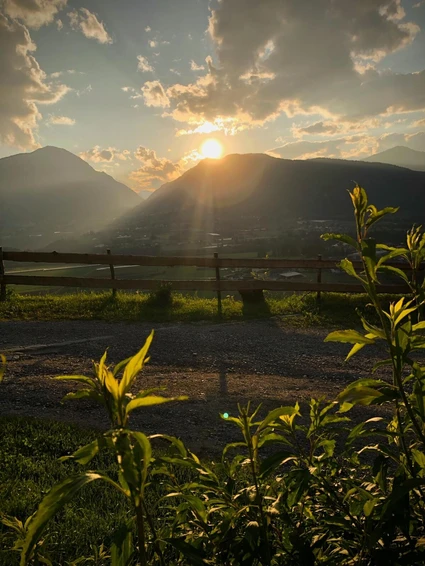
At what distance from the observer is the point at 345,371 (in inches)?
308

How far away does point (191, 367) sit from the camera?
8.13 metres

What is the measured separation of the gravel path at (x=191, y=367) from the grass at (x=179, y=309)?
2.57ft

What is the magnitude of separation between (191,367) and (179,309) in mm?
5129

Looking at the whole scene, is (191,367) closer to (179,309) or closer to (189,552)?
(179,309)

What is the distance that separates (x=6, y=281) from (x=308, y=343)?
35.6 ft

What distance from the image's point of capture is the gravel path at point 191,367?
5875 millimetres

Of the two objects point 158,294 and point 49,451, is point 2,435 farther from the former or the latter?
point 158,294

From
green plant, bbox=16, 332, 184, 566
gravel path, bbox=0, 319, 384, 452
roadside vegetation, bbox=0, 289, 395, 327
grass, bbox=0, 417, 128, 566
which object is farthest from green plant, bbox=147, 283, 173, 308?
green plant, bbox=16, 332, 184, 566

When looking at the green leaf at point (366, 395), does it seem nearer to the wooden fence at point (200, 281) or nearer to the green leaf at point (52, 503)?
the green leaf at point (52, 503)

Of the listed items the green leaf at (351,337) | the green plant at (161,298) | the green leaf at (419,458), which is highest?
the green leaf at (351,337)

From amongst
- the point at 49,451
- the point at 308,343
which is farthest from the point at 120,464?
the point at 308,343

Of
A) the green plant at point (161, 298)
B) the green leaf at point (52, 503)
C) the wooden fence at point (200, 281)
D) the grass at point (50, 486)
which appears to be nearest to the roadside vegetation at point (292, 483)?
the green leaf at point (52, 503)

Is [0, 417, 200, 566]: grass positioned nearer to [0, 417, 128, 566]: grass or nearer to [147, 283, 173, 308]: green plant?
[0, 417, 128, 566]: grass

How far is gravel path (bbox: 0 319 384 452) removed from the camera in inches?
231
